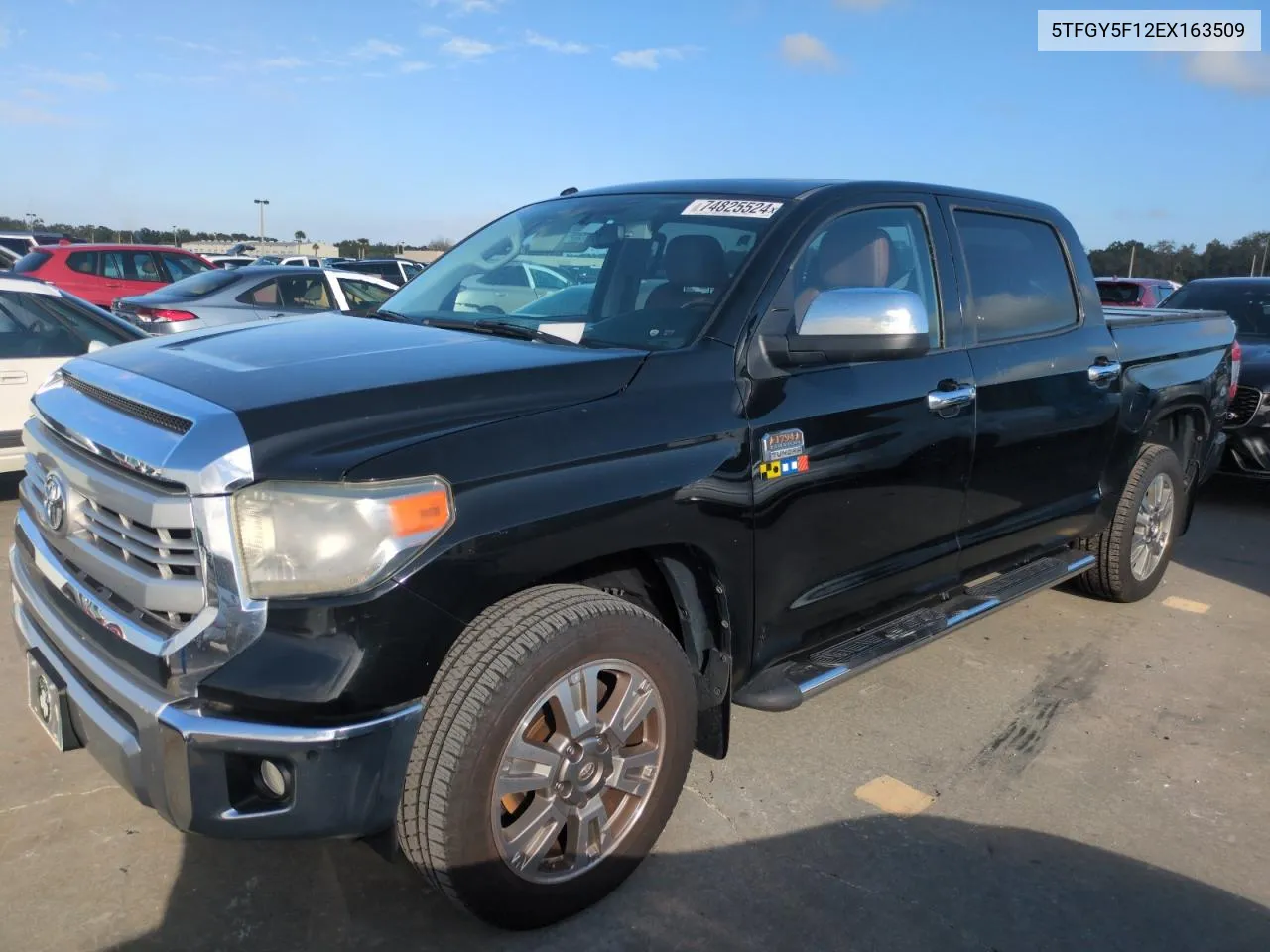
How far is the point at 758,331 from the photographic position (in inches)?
113

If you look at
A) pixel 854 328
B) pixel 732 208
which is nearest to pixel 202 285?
pixel 732 208

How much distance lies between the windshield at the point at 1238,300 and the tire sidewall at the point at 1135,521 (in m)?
3.68

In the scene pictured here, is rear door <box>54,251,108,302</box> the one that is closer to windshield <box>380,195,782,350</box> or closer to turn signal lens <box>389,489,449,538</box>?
windshield <box>380,195,782,350</box>

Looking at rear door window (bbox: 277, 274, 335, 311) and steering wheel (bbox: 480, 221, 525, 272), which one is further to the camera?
rear door window (bbox: 277, 274, 335, 311)

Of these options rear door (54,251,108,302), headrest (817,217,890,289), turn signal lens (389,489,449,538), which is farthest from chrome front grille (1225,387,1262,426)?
rear door (54,251,108,302)

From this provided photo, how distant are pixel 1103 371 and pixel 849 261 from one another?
5.36 ft

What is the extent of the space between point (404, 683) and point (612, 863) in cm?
87

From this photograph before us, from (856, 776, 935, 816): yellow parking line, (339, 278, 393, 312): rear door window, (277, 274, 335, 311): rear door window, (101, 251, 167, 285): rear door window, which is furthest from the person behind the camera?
(101, 251, 167, 285): rear door window

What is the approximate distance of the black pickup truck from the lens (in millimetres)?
2053

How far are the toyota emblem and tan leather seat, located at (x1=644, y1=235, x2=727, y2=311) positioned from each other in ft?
5.47

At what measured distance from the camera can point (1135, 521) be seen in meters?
4.88

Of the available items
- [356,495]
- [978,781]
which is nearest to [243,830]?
[356,495]

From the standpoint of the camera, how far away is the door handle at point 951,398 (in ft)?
10.9

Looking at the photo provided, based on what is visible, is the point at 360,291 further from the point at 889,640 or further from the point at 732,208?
the point at 889,640
